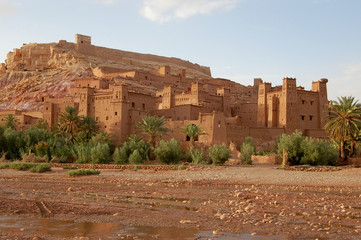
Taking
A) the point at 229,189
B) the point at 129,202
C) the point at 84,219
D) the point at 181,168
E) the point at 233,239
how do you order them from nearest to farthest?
the point at 233,239 < the point at 84,219 < the point at 129,202 < the point at 229,189 < the point at 181,168

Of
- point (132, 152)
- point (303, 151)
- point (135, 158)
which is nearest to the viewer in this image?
point (303, 151)

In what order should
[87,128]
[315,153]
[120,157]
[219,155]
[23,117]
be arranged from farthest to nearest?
[23,117], [87,128], [120,157], [219,155], [315,153]

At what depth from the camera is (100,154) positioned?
3080 centimetres

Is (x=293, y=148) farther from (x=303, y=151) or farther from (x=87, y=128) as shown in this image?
(x=87, y=128)

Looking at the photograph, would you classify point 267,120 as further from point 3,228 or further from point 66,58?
point 66,58

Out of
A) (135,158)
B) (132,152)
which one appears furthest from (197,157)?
(132,152)

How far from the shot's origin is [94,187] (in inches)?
737

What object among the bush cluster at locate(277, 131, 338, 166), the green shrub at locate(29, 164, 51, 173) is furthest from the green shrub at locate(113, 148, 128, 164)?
the bush cluster at locate(277, 131, 338, 166)

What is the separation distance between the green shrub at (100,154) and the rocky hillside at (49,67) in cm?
2355

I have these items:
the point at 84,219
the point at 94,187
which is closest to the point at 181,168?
the point at 94,187

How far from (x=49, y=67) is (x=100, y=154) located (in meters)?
40.7

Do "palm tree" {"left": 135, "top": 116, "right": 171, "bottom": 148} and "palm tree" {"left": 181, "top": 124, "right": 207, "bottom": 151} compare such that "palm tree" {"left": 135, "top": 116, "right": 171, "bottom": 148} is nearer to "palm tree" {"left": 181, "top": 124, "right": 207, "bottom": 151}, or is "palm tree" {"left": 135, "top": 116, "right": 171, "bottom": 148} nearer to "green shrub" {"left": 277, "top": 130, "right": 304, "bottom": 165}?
"palm tree" {"left": 181, "top": 124, "right": 207, "bottom": 151}

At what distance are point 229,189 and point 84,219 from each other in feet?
26.7

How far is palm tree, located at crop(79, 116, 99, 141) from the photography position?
35438mm
